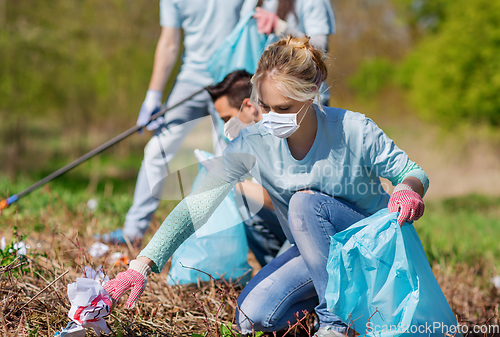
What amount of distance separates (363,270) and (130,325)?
2.54 feet

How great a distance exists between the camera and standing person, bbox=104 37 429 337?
1.41m

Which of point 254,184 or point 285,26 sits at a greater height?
point 285,26

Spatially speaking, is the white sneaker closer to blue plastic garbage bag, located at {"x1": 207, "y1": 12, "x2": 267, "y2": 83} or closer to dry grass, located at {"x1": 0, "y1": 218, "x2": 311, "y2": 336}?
dry grass, located at {"x1": 0, "y1": 218, "x2": 311, "y2": 336}

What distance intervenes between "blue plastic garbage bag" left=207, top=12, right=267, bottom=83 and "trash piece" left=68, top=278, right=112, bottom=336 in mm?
1403

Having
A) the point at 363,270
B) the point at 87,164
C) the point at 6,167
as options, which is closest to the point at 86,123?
the point at 87,164

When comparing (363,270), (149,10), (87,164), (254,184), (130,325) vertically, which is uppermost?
(149,10)

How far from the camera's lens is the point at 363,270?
137 cm

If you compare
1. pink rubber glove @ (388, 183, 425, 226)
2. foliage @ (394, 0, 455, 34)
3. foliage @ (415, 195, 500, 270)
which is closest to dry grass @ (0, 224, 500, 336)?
pink rubber glove @ (388, 183, 425, 226)

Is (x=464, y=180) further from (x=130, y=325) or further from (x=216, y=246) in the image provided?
(x=130, y=325)

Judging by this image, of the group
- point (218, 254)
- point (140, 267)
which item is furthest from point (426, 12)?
point (140, 267)

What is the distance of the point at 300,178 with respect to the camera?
1.55 m

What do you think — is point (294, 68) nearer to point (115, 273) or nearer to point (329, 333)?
point (329, 333)

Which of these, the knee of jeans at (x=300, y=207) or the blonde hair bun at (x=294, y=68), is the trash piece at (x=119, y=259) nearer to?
the knee of jeans at (x=300, y=207)

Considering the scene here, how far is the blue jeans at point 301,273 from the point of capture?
1.46 metres
